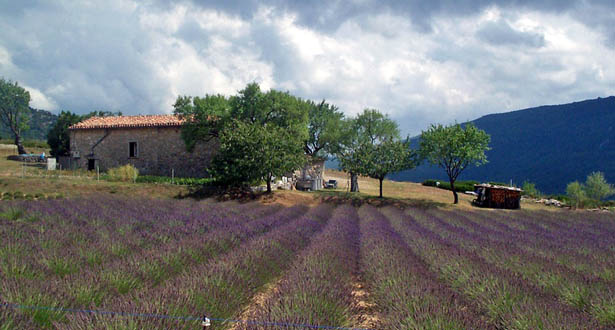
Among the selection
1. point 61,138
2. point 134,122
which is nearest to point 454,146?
point 134,122

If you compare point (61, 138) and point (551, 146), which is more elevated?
point (551, 146)

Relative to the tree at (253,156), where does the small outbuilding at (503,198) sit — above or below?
below

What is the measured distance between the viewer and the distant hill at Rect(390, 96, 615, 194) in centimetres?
4803

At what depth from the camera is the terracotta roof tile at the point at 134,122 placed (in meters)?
23.4

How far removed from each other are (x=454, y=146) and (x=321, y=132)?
12235 mm

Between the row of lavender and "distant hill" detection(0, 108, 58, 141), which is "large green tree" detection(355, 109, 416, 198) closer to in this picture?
the row of lavender

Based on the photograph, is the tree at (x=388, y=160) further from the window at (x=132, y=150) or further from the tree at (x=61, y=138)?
the tree at (x=61, y=138)

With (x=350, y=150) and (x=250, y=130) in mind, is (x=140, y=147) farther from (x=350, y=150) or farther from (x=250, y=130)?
(x=350, y=150)

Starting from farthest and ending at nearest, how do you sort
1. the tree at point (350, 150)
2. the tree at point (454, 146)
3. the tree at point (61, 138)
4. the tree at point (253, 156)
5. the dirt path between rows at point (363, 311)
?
the tree at point (61, 138)
the tree at point (350, 150)
the tree at point (454, 146)
the tree at point (253, 156)
the dirt path between rows at point (363, 311)

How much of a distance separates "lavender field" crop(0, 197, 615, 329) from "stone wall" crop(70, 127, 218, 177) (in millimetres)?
16156

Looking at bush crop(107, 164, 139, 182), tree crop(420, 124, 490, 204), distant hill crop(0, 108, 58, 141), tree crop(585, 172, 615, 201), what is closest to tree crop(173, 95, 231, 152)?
bush crop(107, 164, 139, 182)

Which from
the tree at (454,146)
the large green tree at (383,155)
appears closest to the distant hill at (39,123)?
the large green tree at (383,155)

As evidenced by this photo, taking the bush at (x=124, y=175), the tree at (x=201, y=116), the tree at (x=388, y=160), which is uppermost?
the tree at (x=201, y=116)

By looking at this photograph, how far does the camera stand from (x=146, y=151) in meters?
24.0
